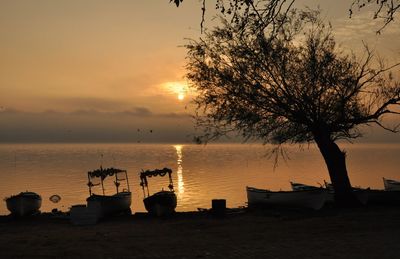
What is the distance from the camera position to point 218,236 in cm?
1980

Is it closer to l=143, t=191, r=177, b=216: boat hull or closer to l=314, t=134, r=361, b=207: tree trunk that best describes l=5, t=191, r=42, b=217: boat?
l=143, t=191, r=177, b=216: boat hull

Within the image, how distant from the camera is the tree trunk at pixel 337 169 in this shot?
90.2ft

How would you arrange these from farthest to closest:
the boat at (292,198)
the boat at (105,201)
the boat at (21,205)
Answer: the boat at (21,205), the boat at (292,198), the boat at (105,201)

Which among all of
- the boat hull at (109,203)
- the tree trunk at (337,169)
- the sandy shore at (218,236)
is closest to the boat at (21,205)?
the sandy shore at (218,236)

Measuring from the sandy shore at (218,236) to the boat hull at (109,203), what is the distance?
1.24 m

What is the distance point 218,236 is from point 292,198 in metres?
9.89

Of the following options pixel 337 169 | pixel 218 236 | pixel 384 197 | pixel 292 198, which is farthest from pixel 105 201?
pixel 384 197

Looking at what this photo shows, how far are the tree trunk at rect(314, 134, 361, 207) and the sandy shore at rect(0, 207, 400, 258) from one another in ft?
3.93

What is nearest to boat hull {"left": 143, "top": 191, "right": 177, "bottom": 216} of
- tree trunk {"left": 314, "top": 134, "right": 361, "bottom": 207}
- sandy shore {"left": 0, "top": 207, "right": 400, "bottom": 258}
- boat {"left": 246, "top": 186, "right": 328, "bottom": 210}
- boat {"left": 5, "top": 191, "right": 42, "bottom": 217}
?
sandy shore {"left": 0, "top": 207, "right": 400, "bottom": 258}

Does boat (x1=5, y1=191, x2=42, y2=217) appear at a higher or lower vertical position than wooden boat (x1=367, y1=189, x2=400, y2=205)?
higher

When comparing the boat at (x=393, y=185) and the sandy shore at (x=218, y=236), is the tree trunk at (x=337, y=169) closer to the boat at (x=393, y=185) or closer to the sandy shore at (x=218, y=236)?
the sandy shore at (x=218, y=236)

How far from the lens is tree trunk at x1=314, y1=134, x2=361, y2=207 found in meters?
27.5

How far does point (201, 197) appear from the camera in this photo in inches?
2456

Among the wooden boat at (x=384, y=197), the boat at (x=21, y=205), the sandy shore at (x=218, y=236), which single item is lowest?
the sandy shore at (x=218, y=236)
